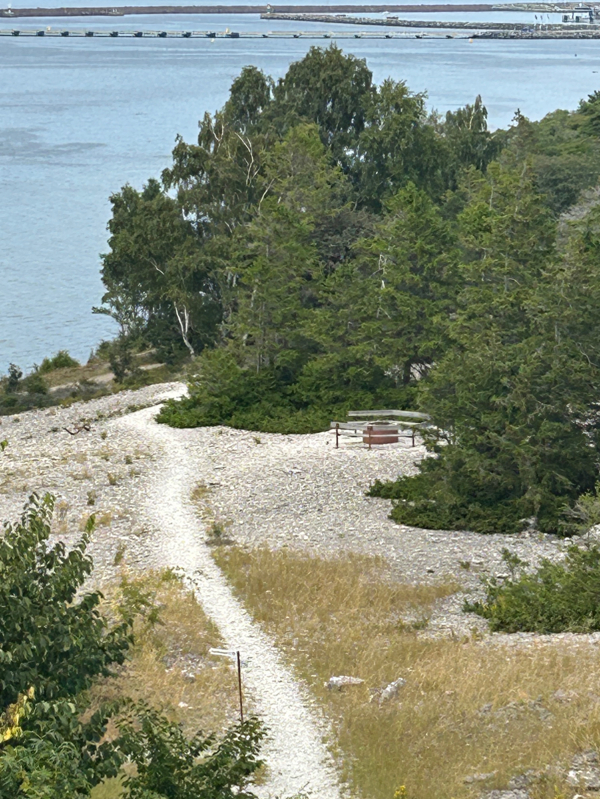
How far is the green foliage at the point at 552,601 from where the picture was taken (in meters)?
20.7

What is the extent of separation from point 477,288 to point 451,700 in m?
16.5

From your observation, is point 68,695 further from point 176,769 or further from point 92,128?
point 92,128

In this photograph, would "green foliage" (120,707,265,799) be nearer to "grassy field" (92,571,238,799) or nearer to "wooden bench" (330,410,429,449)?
"grassy field" (92,571,238,799)

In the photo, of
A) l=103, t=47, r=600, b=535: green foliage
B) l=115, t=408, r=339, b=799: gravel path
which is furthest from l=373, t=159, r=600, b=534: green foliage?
l=115, t=408, r=339, b=799: gravel path

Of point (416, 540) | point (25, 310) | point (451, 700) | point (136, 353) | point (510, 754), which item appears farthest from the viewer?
point (25, 310)

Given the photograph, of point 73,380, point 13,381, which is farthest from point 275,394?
point 73,380

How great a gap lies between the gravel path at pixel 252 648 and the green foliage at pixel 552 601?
4234 mm

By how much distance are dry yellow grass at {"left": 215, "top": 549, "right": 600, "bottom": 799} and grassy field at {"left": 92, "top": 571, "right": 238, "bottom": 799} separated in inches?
46.5

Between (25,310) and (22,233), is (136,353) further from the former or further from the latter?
(22,233)

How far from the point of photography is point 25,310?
75.1 meters

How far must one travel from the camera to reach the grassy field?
1773 centimetres

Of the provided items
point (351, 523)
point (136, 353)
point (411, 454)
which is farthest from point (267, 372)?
point (136, 353)

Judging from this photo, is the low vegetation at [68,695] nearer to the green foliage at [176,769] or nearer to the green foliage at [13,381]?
the green foliage at [176,769]

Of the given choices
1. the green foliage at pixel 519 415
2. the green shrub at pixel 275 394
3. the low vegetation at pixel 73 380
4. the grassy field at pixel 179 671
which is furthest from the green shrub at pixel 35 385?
the grassy field at pixel 179 671
